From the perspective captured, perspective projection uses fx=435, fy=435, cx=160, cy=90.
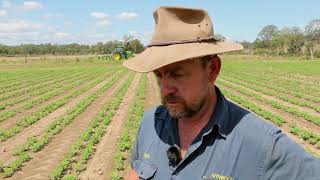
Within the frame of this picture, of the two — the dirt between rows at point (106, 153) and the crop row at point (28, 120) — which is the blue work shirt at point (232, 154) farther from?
the crop row at point (28, 120)

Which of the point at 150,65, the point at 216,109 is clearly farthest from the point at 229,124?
the point at 150,65

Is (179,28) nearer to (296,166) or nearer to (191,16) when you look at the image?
(191,16)

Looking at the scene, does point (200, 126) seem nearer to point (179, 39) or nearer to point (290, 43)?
point (179, 39)

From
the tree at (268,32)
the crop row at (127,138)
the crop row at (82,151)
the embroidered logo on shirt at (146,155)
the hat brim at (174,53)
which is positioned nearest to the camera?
the hat brim at (174,53)

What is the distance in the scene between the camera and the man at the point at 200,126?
65.4 inches

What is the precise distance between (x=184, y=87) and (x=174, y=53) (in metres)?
0.16

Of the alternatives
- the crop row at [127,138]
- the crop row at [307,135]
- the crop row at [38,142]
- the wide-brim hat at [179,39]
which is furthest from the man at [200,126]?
the crop row at [307,135]

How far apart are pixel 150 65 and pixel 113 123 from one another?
10.1 meters

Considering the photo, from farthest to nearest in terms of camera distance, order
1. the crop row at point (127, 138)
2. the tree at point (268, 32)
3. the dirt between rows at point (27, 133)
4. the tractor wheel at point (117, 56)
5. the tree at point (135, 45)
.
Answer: the tree at point (268, 32) < the tree at point (135, 45) < the tractor wheel at point (117, 56) < the dirt between rows at point (27, 133) < the crop row at point (127, 138)

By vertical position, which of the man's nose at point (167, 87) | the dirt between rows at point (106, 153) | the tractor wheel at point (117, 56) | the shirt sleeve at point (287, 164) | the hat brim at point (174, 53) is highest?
the hat brim at point (174, 53)

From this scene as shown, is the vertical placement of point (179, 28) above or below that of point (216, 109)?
above

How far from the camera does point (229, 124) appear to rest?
1.83 meters

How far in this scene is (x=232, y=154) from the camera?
174 cm

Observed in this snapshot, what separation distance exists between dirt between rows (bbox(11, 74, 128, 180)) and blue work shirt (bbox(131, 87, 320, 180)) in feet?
17.6
